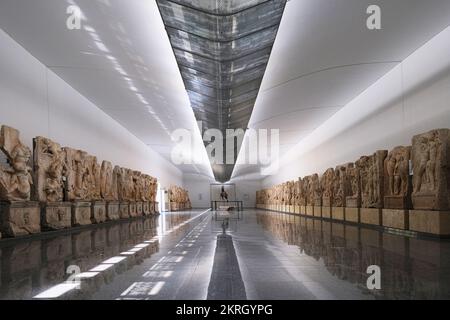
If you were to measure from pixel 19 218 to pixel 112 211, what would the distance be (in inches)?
300

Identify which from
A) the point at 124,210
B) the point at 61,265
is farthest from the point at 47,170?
the point at 124,210

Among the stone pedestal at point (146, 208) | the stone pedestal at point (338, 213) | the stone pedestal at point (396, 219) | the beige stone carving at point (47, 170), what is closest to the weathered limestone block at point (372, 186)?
the stone pedestal at point (396, 219)

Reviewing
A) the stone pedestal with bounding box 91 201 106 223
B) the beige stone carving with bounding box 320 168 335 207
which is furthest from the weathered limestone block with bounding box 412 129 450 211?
the stone pedestal with bounding box 91 201 106 223

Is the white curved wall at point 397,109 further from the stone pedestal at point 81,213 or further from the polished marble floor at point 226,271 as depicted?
the stone pedestal at point 81,213

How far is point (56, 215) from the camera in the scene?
36.2 ft

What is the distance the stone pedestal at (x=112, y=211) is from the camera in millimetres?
16125

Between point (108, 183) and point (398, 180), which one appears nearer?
point (398, 180)

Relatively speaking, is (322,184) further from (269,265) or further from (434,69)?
(269,265)

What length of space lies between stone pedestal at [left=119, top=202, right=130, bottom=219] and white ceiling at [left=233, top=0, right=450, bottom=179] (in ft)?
25.7

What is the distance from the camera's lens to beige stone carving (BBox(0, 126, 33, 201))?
8773mm

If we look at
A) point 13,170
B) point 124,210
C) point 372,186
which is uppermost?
point 13,170

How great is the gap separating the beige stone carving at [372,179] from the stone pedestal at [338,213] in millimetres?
1893

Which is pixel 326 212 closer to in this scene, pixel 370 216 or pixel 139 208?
pixel 370 216

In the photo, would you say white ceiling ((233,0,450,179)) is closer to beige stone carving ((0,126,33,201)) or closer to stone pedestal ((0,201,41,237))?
beige stone carving ((0,126,33,201))
